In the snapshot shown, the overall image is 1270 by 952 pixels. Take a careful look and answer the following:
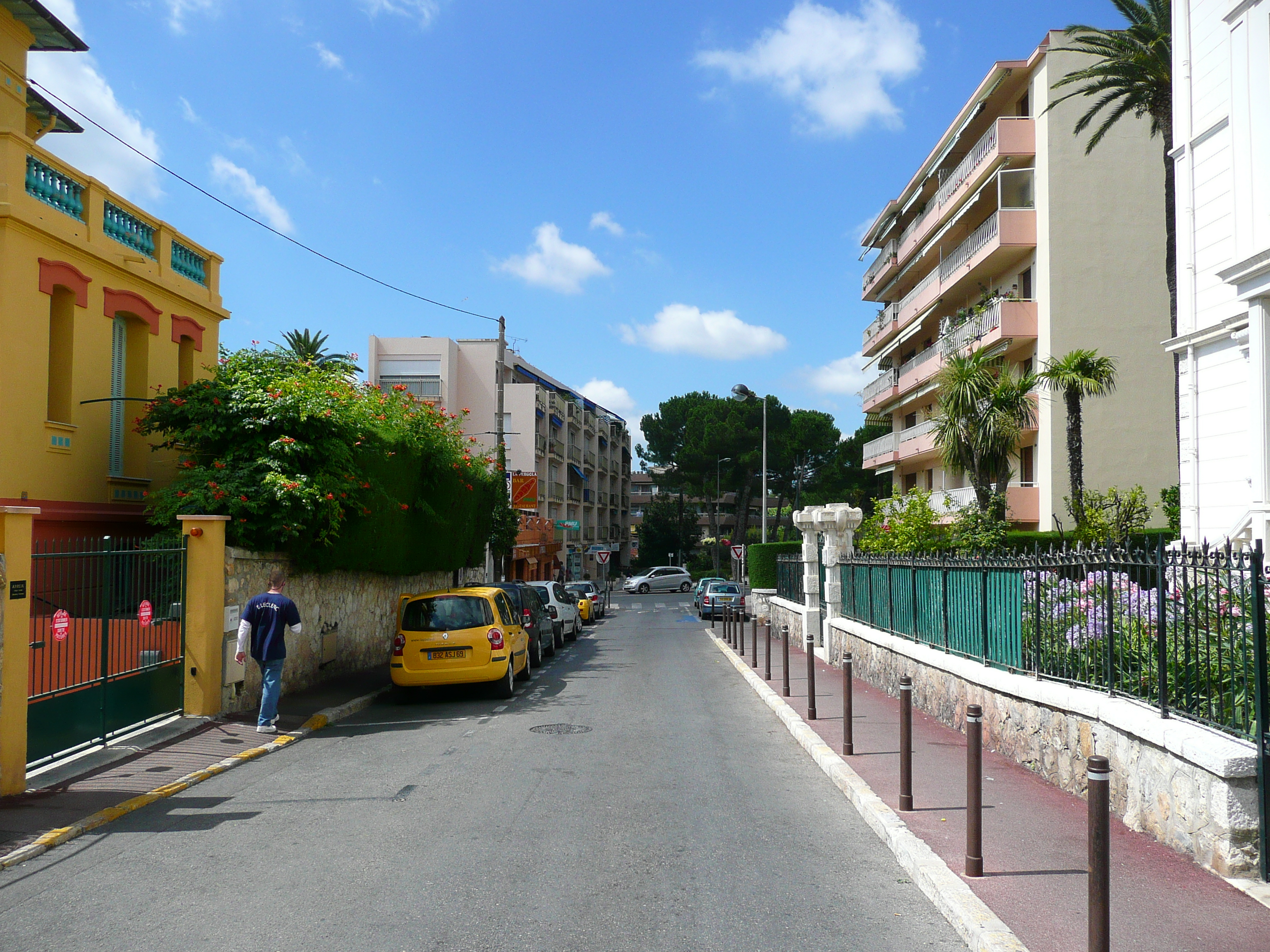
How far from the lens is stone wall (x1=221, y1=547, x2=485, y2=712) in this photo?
11773mm

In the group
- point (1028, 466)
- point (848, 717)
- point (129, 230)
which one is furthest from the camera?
point (1028, 466)

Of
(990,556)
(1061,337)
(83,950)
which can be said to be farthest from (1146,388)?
(83,950)

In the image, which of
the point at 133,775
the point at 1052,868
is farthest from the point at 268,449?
the point at 1052,868

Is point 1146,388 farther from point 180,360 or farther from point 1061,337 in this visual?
point 180,360

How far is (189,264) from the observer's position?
53.6ft

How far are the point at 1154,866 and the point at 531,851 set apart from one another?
144 inches

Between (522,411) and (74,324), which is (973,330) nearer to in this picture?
(74,324)

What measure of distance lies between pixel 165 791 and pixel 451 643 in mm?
5764

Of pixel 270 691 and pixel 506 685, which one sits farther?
pixel 506 685

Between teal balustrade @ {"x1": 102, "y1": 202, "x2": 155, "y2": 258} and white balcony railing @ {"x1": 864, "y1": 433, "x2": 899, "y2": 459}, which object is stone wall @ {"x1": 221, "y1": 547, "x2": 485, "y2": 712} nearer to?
teal balustrade @ {"x1": 102, "y1": 202, "x2": 155, "y2": 258}

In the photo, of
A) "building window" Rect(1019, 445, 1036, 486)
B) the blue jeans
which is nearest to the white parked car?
the blue jeans

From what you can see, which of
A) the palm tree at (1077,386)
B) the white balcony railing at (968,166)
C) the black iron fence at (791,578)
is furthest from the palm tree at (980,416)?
the white balcony railing at (968,166)

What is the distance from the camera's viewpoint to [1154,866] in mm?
5406

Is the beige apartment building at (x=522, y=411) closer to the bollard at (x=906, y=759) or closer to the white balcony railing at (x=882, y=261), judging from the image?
the white balcony railing at (x=882, y=261)
